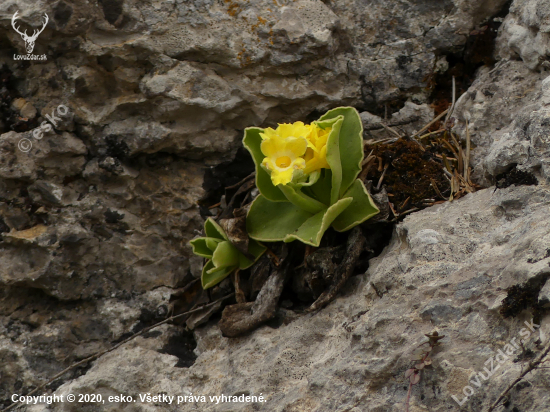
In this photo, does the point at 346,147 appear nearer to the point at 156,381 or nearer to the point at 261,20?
the point at 261,20

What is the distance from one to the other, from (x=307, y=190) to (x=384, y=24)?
3.50 ft

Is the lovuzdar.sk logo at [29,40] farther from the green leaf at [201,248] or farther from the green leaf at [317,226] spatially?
the green leaf at [317,226]

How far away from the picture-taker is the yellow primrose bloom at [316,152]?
2.12 m

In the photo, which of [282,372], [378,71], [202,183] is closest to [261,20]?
[378,71]

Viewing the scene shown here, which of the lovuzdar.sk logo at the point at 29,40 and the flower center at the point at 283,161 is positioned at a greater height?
the lovuzdar.sk logo at the point at 29,40

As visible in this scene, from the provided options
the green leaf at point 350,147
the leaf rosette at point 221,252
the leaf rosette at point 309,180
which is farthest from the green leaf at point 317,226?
the leaf rosette at point 221,252

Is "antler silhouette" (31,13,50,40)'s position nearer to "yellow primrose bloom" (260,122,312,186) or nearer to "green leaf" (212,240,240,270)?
"yellow primrose bloom" (260,122,312,186)

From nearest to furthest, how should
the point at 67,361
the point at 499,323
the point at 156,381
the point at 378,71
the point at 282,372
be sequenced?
the point at 499,323, the point at 282,372, the point at 156,381, the point at 67,361, the point at 378,71

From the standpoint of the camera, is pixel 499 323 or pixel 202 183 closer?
pixel 499 323

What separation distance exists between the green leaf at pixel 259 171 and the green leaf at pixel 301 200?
0.10 metres

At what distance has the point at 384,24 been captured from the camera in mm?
2701

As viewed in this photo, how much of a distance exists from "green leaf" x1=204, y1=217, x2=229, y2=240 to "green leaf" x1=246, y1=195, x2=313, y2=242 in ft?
0.44

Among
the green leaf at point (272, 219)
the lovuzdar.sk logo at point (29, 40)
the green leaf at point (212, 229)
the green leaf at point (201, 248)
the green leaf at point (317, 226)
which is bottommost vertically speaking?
the green leaf at point (201, 248)

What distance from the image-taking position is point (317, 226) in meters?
2.12
